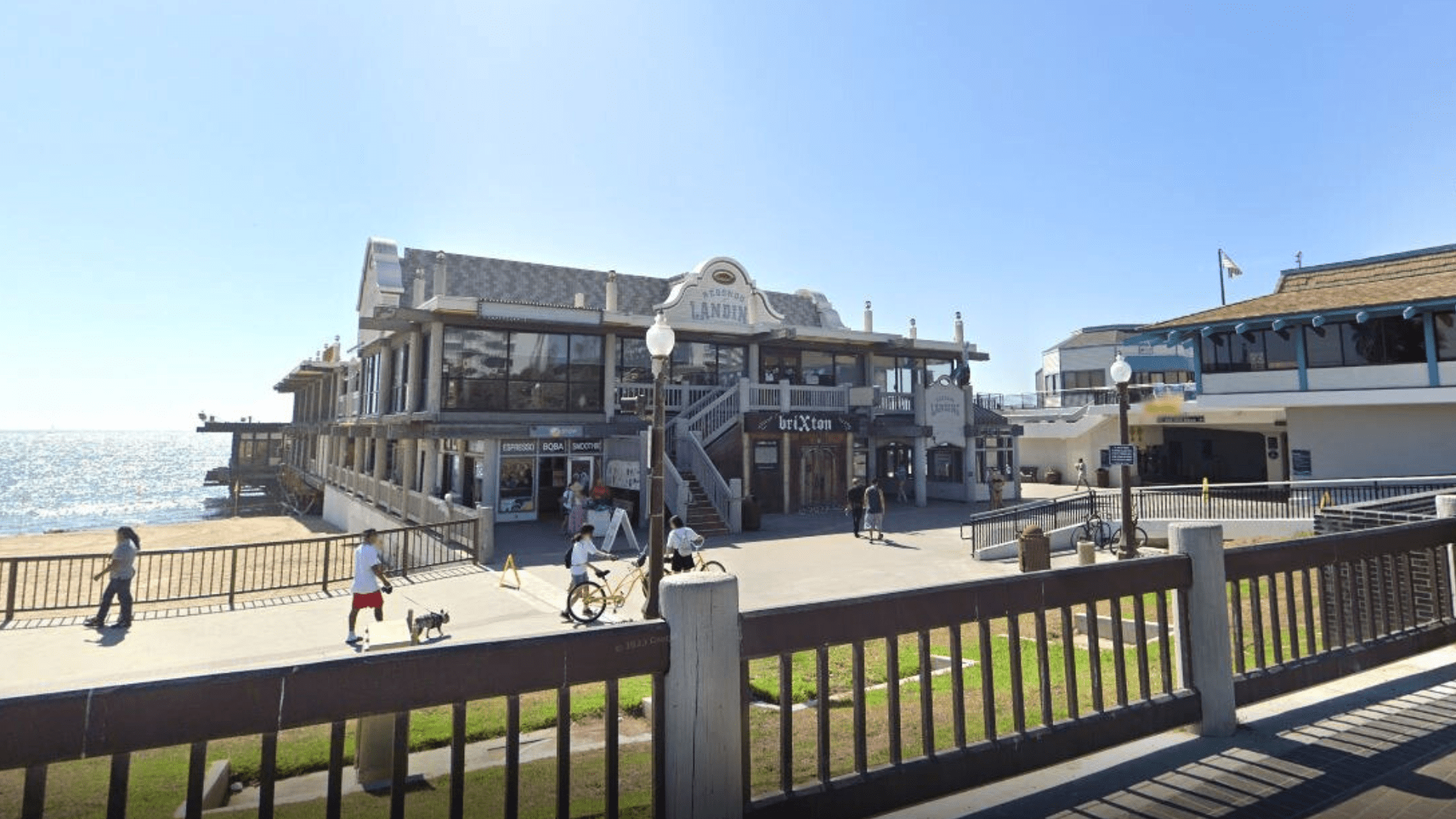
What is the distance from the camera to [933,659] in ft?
31.2

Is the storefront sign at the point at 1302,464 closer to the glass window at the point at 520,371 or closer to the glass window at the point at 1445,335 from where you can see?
the glass window at the point at 1445,335

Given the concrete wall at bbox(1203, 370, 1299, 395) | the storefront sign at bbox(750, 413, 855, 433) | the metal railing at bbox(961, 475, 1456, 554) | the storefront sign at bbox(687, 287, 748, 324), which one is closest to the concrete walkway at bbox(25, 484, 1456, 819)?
the metal railing at bbox(961, 475, 1456, 554)

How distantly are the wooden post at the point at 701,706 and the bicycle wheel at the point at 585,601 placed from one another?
27.9 feet

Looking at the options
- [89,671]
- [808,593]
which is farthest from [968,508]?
[89,671]

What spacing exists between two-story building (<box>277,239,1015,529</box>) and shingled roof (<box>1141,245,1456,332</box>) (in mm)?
9325

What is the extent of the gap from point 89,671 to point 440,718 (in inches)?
252

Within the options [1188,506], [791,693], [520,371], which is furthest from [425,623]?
[1188,506]

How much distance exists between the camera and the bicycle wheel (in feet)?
36.9

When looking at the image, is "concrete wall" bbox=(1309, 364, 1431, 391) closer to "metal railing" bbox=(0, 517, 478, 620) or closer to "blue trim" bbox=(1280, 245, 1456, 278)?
"blue trim" bbox=(1280, 245, 1456, 278)

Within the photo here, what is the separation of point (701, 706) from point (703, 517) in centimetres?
1726

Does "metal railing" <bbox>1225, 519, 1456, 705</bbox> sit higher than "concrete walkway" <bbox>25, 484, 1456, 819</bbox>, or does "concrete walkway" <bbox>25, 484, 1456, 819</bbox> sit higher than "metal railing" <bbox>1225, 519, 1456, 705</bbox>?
"metal railing" <bbox>1225, 519, 1456, 705</bbox>

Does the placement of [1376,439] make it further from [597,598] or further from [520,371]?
[520,371]

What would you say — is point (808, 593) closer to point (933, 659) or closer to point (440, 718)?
point (933, 659)

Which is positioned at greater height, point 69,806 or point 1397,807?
point 1397,807
